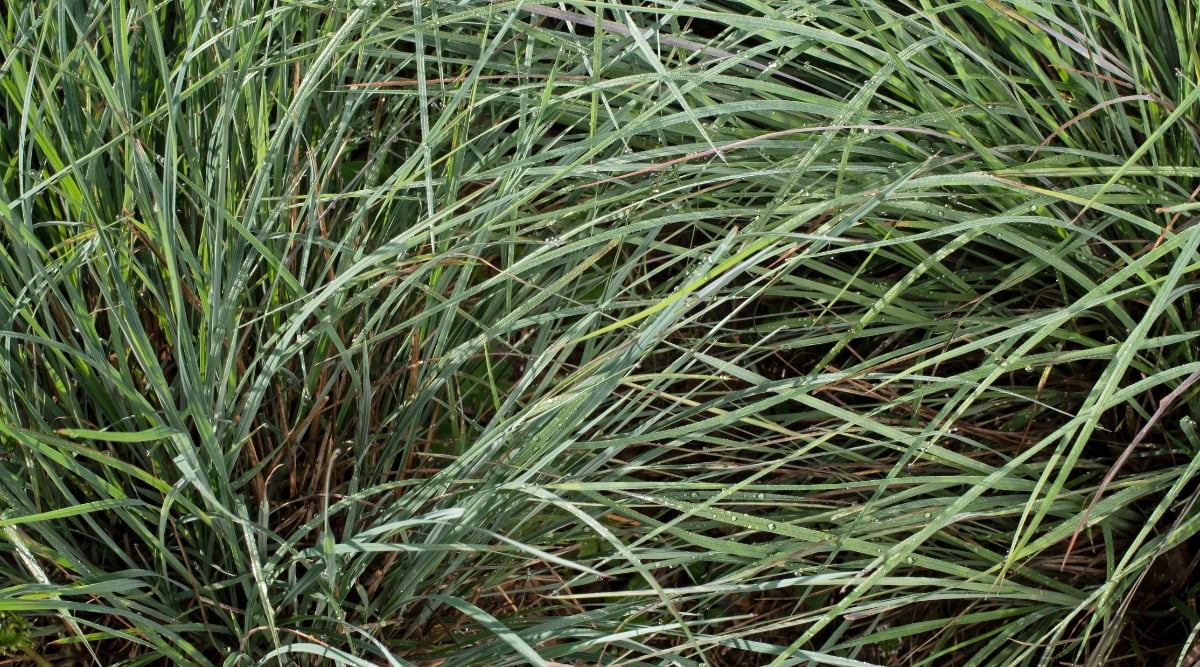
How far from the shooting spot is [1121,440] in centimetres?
136

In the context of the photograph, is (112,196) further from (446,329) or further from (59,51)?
(446,329)

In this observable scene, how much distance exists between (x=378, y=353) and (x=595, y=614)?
Result: 16.3 inches

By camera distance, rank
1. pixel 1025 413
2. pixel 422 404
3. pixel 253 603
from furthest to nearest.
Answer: pixel 1025 413, pixel 422 404, pixel 253 603

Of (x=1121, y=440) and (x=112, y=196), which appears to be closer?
(x=112, y=196)

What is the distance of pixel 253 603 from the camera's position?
3.42 feet

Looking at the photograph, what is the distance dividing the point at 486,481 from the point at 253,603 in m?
0.25

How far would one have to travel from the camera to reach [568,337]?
112 cm

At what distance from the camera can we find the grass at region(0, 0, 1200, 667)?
104 centimetres

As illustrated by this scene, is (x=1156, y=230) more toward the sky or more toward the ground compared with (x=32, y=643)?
more toward the sky

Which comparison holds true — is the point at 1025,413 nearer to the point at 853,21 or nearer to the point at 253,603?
the point at 853,21

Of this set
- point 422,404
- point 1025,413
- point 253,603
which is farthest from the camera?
point 1025,413

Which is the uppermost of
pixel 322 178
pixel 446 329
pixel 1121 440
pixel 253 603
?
pixel 322 178

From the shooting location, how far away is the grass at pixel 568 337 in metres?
1.04

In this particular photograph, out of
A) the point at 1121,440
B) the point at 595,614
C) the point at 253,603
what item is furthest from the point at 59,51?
the point at 1121,440
